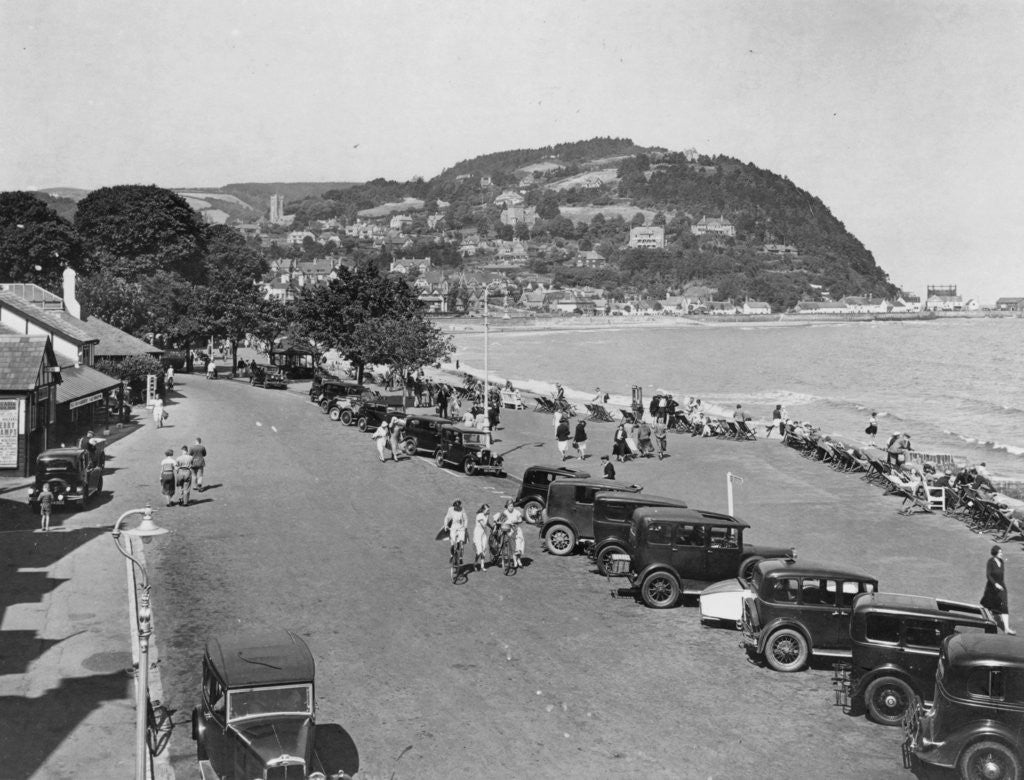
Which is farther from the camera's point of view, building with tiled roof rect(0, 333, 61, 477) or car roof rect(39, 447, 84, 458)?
building with tiled roof rect(0, 333, 61, 477)

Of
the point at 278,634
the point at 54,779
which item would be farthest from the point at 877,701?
the point at 54,779

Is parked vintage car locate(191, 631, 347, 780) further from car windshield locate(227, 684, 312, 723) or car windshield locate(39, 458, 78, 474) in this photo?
car windshield locate(39, 458, 78, 474)

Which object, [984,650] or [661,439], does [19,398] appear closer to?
[661,439]

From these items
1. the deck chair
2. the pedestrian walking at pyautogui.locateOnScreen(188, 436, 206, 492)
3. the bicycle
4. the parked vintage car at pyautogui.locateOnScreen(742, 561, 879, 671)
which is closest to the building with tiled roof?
the pedestrian walking at pyautogui.locateOnScreen(188, 436, 206, 492)

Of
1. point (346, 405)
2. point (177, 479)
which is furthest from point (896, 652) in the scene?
point (346, 405)

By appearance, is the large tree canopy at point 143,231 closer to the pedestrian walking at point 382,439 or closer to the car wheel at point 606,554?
the pedestrian walking at point 382,439

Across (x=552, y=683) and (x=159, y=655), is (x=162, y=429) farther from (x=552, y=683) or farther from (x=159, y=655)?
(x=552, y=683)
